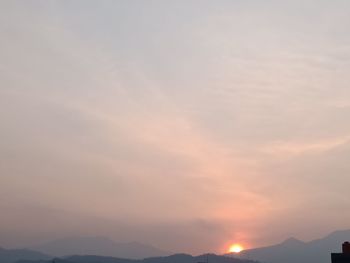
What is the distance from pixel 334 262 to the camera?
10562cm

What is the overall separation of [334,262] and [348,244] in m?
4.89

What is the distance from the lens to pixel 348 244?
10806 cm
